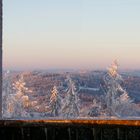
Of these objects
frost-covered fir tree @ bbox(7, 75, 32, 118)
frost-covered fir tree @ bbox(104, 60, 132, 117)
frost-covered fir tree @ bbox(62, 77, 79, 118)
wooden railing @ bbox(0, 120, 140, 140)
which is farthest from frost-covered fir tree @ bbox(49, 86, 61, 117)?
wooden railing @ bbox(0, 120, 140, 140)

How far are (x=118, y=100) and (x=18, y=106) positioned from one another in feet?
19.9

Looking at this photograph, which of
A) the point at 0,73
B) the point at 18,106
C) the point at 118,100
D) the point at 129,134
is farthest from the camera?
the point at 118,100

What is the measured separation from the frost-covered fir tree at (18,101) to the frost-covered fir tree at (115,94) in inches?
190

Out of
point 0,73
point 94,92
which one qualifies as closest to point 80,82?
point 94,92

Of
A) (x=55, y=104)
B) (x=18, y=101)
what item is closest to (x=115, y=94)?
(x=55, y=104)

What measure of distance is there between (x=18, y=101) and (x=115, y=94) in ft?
18.3

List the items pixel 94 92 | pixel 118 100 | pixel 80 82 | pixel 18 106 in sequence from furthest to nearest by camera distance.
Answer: pixel 80 82, pixel 94 92, pixel 118 100, pixel 18 106

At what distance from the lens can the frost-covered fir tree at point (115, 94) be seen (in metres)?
27.5

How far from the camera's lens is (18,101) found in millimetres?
26766

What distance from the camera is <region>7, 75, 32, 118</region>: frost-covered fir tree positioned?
2569cm

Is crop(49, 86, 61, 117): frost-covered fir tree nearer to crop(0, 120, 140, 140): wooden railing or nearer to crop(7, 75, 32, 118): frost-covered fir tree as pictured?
crop(7, 75, 32, 118): frost-covered fir tree

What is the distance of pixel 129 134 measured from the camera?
21.4 feet

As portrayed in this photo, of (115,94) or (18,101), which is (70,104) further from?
(115,94)

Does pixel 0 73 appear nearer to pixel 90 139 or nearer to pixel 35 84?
pixel 90 139
